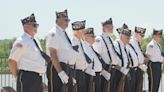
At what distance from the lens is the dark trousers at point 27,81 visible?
27.5 ft

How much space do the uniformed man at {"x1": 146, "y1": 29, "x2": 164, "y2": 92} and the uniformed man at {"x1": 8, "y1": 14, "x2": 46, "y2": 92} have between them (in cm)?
428

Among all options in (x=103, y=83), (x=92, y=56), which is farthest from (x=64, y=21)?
(x=103, y=83)

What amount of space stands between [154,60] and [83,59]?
10.1 feet

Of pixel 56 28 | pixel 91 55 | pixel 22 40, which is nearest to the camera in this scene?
pixel 22 40

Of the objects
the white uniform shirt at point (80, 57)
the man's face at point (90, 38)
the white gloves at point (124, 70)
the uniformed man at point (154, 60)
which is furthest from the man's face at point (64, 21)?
the uniformed man at point (154, 60)

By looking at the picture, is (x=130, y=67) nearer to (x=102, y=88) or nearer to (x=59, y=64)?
(x=102, y=88)

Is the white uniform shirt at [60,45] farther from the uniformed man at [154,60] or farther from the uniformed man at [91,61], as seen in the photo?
the uniformed man at [154,60]

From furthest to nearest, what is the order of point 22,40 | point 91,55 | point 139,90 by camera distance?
point 139,90 → point 91,55 → point 22,40

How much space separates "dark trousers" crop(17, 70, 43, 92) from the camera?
8.37 metres

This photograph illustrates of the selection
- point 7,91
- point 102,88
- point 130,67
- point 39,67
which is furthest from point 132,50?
point 39,67

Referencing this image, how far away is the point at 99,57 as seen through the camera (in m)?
10.5

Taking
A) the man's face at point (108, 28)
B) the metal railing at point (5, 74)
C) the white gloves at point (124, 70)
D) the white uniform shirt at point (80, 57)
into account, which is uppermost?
the man's face at point (108, 28)

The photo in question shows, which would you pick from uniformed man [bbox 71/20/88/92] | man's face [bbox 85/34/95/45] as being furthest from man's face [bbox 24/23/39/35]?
man's face [bbox 85/34/95/45]

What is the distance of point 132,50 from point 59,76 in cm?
297
